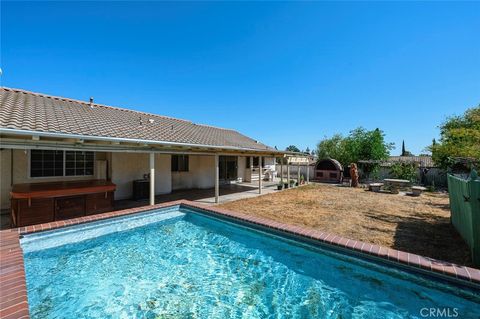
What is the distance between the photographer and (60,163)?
355 inches

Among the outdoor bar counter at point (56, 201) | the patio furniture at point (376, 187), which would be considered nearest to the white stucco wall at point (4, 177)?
the outdoor bar counter at point (56, 201)

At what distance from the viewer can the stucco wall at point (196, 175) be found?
1365 centimetres

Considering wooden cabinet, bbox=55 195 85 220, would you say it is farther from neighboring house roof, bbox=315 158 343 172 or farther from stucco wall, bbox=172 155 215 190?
neighboring house roof, bbox=315 158 343 172

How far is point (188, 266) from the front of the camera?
4637mm

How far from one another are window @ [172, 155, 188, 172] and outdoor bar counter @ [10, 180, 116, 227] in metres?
5.09

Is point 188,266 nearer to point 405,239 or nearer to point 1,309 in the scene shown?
point 1,309

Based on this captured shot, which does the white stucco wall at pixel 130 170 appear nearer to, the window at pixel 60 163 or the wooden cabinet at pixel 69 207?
the window at pixel 60 163

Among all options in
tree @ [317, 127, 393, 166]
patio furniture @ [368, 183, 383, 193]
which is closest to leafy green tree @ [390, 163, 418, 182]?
tree @ [317, 127, 393, 166]

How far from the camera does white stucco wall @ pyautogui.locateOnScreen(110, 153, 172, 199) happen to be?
10.2 m

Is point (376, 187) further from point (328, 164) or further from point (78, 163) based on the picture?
point (78, 163)

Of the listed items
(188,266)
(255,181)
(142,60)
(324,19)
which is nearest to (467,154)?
(324,19)

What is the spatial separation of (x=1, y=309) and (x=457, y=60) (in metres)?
18.3

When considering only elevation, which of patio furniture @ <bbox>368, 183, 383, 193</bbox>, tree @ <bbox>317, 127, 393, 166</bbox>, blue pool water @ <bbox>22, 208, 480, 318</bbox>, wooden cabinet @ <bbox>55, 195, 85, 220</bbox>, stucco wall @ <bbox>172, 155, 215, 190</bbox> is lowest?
blue pool water @ <bbox>22, 208, 480, 318</bbox>

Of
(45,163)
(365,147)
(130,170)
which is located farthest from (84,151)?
(365,147)
